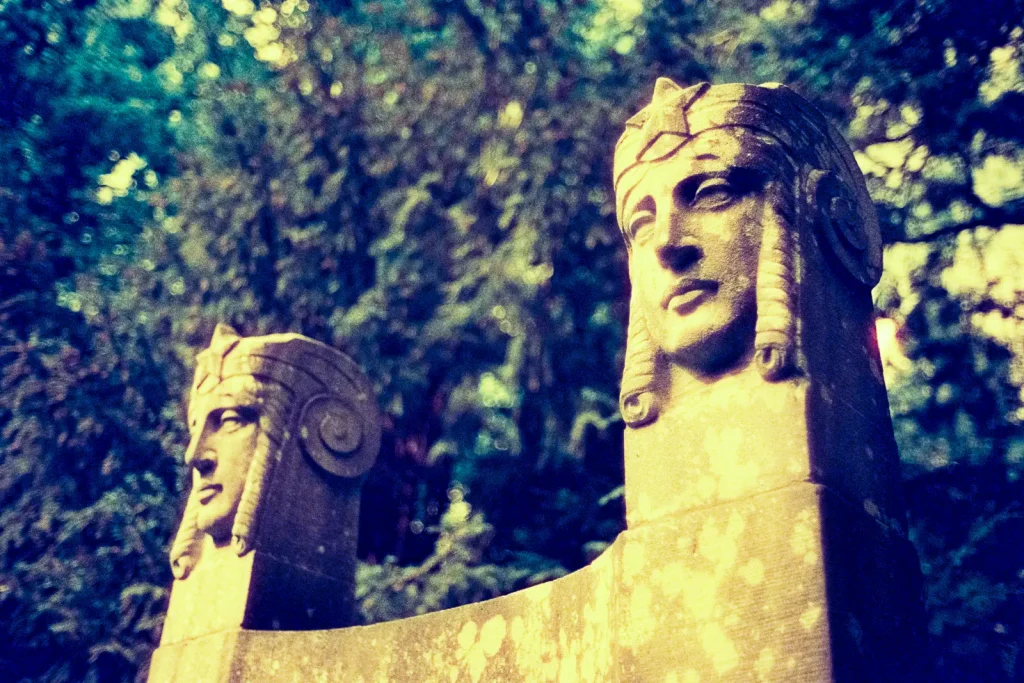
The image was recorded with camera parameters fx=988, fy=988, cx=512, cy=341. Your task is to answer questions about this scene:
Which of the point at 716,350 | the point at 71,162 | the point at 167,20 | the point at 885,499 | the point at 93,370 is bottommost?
the point at 885,499

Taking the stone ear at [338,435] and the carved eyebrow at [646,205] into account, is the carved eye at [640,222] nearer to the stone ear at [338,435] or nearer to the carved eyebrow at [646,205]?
the carved eyebrow at [646,205]

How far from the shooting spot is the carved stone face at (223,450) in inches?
188

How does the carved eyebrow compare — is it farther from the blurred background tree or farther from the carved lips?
the blurred background tree

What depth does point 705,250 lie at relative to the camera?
10.2 feet

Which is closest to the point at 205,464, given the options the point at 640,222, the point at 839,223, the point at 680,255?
the point at 640,222

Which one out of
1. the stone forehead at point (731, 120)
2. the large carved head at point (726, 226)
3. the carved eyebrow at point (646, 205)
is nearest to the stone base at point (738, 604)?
the large carved head at point (726, 226)

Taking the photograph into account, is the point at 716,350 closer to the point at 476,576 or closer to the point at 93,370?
the point at 476,576

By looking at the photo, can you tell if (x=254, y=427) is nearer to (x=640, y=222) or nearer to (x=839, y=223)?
(x=640, y=222)

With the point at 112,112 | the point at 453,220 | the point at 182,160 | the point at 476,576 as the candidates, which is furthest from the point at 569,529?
the point at 112,112

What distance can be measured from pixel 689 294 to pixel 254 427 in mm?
2622

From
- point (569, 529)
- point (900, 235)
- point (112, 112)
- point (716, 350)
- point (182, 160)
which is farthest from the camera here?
point (112, 112)

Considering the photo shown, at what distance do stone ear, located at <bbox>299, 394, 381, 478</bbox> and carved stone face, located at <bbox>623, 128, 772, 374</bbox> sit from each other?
2318 millimetres

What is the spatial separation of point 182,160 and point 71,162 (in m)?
1.46

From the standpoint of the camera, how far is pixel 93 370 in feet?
Answer: 26.8
